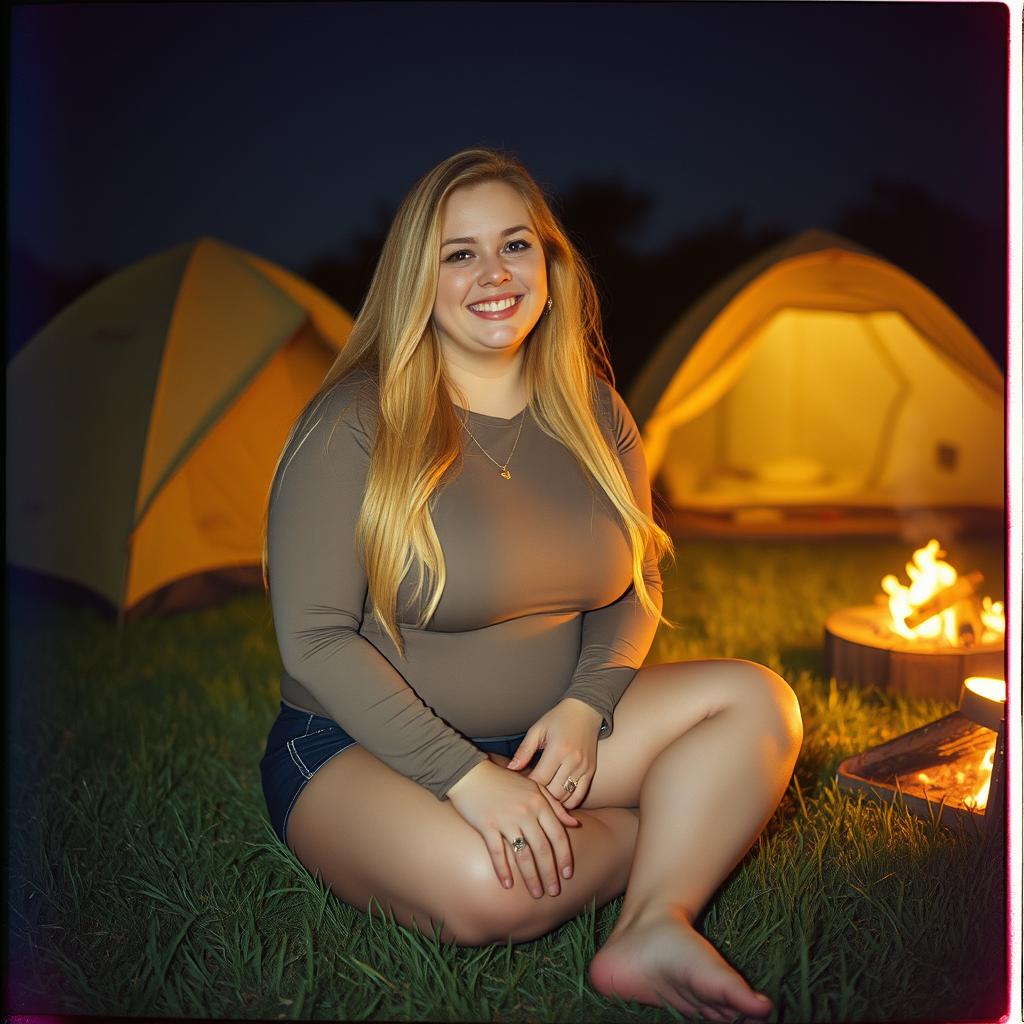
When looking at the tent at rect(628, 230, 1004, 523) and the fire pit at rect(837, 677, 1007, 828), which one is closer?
the fire pit at rect(837, 677, 1007, 828)

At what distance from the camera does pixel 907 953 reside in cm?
153

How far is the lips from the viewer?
1590 mm

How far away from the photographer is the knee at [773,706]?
5.10ft

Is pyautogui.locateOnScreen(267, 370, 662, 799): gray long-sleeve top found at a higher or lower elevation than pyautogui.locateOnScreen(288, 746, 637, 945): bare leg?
higher

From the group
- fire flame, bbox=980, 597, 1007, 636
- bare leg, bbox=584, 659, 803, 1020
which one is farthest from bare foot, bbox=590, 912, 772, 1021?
fire flame, bbox=980, 597, 1007, 636

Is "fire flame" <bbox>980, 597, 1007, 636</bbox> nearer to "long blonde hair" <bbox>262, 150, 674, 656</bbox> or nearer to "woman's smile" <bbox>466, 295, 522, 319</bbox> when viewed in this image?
"long blonde hair" <bbox>262, 150, 674, 656</bbox>

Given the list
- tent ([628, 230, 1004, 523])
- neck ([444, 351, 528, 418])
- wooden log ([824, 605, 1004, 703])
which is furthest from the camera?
tent ([628, 230, 1004, 523])

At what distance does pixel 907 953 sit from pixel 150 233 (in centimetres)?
802

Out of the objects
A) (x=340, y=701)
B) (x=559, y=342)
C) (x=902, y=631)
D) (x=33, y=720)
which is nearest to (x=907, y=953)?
(x=340, y=701)

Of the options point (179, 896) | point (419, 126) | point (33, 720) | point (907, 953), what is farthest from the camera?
point (419, 126)

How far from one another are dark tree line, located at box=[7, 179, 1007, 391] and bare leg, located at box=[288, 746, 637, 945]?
5759mm

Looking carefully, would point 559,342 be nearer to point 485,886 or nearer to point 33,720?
point 485,886

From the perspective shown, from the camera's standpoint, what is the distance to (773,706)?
1562 millimetres

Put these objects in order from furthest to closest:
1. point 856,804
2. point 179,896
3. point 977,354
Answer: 1. point 977,354
2. point 856,804
3. point 179,896
